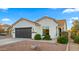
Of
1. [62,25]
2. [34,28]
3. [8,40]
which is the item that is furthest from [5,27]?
[62,25]

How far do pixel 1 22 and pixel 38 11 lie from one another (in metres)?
0.62

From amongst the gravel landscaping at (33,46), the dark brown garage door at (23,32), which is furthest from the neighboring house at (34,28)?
the gravel landscaping at (33,46)

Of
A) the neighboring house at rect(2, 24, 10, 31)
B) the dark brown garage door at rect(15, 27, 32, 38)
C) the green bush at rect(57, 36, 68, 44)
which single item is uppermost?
the neighboring house at rect(2, 24, 10, 31)

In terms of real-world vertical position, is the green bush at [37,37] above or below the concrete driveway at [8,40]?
above

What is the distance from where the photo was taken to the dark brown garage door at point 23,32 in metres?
4.48

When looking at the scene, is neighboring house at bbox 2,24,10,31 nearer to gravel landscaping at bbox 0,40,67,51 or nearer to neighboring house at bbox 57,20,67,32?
gravel landscaping at bbox 0,40,67,51

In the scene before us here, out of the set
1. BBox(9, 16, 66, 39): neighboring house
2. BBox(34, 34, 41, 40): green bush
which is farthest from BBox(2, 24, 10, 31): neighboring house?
BBox(34, 34, 41, 40): green bush

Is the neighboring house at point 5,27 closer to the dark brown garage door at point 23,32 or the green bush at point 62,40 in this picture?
the dark brown garage door at point 23,32

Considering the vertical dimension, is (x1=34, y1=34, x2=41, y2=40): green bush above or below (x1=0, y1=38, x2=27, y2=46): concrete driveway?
above

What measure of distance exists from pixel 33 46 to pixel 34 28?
0.99 ft

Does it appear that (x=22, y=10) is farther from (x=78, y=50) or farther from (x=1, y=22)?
(x=78, y=50)

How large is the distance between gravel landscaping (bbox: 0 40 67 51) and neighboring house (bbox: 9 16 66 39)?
13 cm

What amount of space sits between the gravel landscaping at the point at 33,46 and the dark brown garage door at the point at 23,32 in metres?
0.13

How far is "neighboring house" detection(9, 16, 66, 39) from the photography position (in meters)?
4.45
